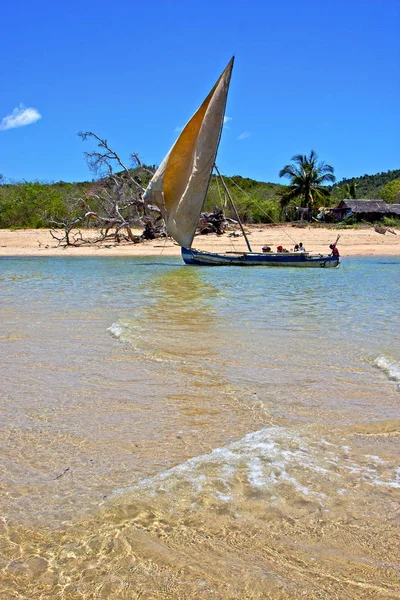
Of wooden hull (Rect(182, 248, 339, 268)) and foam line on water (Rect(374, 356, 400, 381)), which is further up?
wooden hull (Rect(182, 248, 339, 268))

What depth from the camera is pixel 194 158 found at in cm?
1789

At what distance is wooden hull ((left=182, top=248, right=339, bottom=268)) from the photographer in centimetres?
1964

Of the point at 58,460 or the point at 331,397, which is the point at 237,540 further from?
the point at 331,397

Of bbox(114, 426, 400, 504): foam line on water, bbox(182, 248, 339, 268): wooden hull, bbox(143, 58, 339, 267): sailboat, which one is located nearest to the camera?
bbox(114, 426, 400, 504): foam line on water

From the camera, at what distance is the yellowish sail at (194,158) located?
58.8 ft

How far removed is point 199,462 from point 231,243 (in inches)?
972

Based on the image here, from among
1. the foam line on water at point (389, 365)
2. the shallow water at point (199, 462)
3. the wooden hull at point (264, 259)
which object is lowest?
the shallow water at point (199, 462)

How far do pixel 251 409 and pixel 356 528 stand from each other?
1688 millimetres

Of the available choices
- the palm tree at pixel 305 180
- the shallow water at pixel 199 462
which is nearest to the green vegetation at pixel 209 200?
the palm tree at pixel 305 180

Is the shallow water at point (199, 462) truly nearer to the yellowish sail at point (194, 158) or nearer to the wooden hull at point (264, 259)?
the yellowish sail at point (194, 158)

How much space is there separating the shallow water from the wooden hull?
40.6 ft

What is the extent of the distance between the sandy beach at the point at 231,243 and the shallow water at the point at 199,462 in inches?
779

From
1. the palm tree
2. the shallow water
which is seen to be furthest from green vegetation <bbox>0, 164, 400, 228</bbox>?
the shallow water

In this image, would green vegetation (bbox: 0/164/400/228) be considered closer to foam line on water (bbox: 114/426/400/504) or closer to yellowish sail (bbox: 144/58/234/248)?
yellowish sail (bbox: 144/58/234/248)
